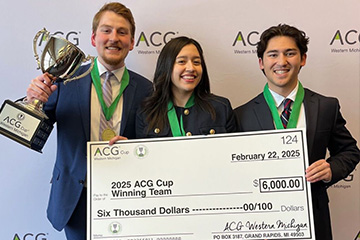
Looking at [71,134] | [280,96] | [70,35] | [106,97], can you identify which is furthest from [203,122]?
[70,35]

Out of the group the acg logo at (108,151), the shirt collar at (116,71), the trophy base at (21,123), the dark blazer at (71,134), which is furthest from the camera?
the shirt collar at (116,71)

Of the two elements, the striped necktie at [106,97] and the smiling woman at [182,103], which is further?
the striped necktie at [106,97]

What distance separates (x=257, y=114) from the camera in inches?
68.9

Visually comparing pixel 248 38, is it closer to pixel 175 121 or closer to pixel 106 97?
pixel 175 121

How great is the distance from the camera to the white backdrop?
2.25 m

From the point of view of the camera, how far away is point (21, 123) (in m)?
1.56

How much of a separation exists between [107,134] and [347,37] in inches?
59.8

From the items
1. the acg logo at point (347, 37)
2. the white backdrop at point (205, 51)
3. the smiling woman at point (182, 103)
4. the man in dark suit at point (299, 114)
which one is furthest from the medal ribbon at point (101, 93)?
the acg logo at point (347, 37)

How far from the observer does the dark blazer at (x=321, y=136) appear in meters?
1.67

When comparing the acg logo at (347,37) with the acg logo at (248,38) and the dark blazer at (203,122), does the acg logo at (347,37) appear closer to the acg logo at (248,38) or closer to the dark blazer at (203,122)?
the acg logo at (248,38)

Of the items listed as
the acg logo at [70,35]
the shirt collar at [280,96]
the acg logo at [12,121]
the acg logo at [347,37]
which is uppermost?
the acg logo at [70,35]

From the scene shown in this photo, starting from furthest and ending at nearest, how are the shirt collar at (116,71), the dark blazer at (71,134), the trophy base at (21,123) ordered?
the shirt collar at (116,71), the dark blazer at (71,134), the trophy base at (21,123)

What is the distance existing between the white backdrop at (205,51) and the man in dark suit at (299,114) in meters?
0.49

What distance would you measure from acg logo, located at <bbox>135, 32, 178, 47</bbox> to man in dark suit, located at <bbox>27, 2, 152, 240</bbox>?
0.38 m
